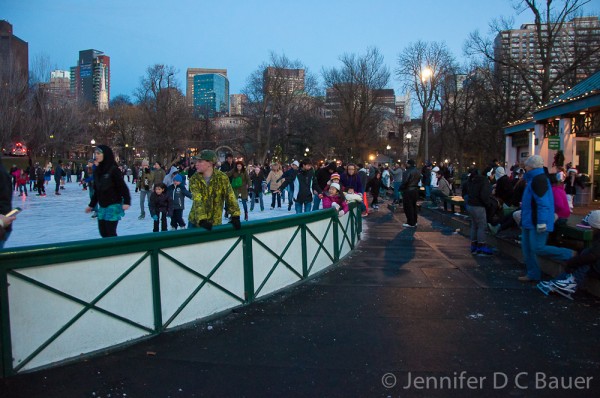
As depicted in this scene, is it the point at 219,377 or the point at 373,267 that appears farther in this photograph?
A: the point at 373,267

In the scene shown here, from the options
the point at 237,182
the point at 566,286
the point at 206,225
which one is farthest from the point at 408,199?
the point at 206,225

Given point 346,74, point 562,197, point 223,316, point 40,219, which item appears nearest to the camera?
point 223,316

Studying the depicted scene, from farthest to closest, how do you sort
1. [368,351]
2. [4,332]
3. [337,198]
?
[337,198], [368,351], [4,332]

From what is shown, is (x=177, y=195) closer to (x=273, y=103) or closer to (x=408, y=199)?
(x=408, y=199)

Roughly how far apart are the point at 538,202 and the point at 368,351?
3.76m

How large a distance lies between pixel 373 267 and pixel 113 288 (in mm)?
4838

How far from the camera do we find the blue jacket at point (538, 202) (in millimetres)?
6578

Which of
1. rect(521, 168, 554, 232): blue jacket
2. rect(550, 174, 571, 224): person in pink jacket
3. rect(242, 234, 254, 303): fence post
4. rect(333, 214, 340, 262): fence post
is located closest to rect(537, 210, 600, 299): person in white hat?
rect(521, 168, 554, 232): blue jacket

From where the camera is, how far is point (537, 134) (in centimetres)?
1917

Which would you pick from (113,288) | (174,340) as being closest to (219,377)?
(174,340)

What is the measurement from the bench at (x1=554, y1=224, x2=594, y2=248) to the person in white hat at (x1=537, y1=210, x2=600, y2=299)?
0.64 meters

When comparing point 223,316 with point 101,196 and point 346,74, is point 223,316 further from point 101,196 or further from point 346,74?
point 346,74

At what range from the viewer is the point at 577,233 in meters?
6.83

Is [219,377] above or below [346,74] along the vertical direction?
below
